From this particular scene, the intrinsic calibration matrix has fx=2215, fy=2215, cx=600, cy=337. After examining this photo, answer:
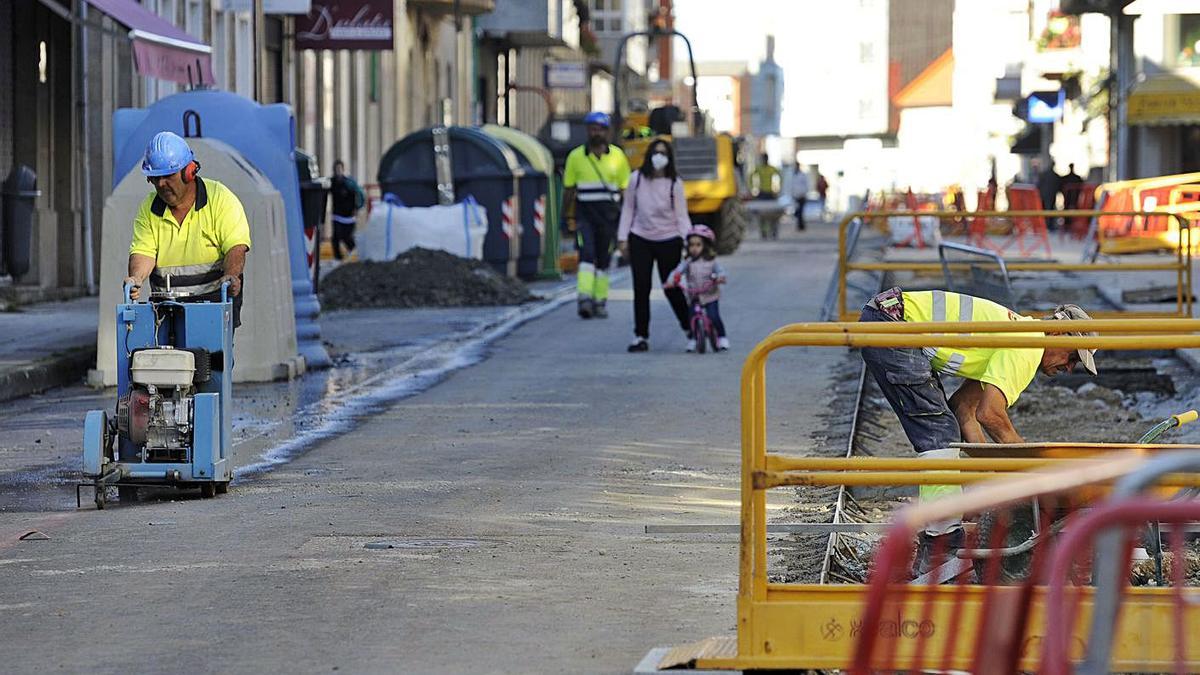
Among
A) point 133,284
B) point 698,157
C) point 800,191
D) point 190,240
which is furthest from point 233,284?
point 800,191

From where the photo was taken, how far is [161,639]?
654 cm

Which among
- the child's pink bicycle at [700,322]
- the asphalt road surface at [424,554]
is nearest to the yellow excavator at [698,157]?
the child's pink bicycle at [700,322]

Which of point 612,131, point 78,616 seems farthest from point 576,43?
point 78,616

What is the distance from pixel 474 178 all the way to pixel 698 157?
4878 millimetres

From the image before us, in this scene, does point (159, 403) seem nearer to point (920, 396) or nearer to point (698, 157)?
point (920, 396)

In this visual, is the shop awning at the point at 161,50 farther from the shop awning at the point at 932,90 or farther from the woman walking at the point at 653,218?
the shop awning at the point at 932,90

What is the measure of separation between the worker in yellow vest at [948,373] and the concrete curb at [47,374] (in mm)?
7780

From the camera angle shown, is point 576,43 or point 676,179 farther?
point 576,43

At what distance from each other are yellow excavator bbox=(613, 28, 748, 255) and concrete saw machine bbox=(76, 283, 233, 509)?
21332 mm

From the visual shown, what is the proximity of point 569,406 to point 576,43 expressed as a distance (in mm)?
47855

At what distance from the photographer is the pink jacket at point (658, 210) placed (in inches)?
692

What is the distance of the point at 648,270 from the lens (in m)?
17.7

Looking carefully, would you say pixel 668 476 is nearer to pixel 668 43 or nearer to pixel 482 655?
pixel 482 655

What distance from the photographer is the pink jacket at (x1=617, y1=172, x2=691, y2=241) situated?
1758 cm
